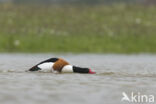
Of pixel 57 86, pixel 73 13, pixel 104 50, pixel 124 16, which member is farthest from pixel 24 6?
pixel 57 86

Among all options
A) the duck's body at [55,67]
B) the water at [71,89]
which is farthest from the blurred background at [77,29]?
the water at [71,89]

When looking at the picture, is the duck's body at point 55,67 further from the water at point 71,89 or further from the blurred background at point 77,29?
the blurred background at point 77,29

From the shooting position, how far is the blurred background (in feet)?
101

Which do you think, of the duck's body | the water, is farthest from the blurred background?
the water

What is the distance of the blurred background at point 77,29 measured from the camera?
30.7m

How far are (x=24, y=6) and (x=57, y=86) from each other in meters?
29.8

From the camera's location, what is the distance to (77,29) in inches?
1332

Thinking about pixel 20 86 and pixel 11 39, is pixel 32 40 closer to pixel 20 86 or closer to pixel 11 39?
pixel 11 39

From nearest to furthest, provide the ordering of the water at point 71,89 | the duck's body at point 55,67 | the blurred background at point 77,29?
the water at point 71,89
the duck's body at point 55,67
the blurred background at point 77,29

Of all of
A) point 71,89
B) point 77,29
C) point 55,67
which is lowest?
point 71,89

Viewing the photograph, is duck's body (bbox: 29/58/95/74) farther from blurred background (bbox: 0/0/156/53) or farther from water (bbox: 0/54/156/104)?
blurred background (bbox: 0/0/156/53)

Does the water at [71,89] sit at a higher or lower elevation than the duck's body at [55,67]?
lower

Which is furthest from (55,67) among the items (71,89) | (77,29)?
(77,29)

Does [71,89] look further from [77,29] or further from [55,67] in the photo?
[77,29]
